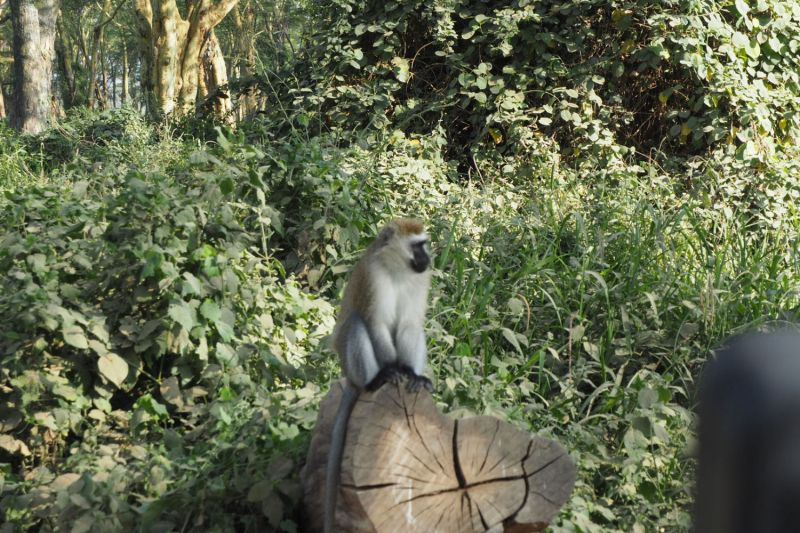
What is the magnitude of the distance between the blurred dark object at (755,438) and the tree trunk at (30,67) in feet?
51.5

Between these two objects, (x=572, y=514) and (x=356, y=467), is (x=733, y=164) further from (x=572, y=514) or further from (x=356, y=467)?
(x=356, y=467)

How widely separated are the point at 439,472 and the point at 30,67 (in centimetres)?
1478

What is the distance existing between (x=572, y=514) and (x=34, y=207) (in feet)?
13.6

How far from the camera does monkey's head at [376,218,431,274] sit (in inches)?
144

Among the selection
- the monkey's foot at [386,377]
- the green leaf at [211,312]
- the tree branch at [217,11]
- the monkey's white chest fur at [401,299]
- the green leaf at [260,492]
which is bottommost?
the green leaf at [260,492]

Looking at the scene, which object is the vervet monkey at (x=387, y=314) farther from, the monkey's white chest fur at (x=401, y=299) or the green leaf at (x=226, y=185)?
the green leaf at (x=226, y=185)

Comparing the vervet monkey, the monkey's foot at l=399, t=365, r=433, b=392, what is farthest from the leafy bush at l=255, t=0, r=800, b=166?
the monkey's foot at l=399, t=365, r=433, b=392

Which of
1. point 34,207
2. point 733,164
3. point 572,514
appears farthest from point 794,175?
point 34,207

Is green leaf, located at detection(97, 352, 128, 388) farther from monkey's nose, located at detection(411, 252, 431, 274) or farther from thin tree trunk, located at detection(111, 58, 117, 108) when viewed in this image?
thin tree trunk, located at detection(111, 58, 117, 108)

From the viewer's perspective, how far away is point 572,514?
11.8ft

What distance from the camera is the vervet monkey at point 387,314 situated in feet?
11.7

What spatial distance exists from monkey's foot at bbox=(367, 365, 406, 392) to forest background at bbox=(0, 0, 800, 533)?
0.48 meters

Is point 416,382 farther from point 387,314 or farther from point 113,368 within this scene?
point 113,368

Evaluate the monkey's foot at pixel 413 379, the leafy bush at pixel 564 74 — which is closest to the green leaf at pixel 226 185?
the monkey's foot at pixel 413 379
